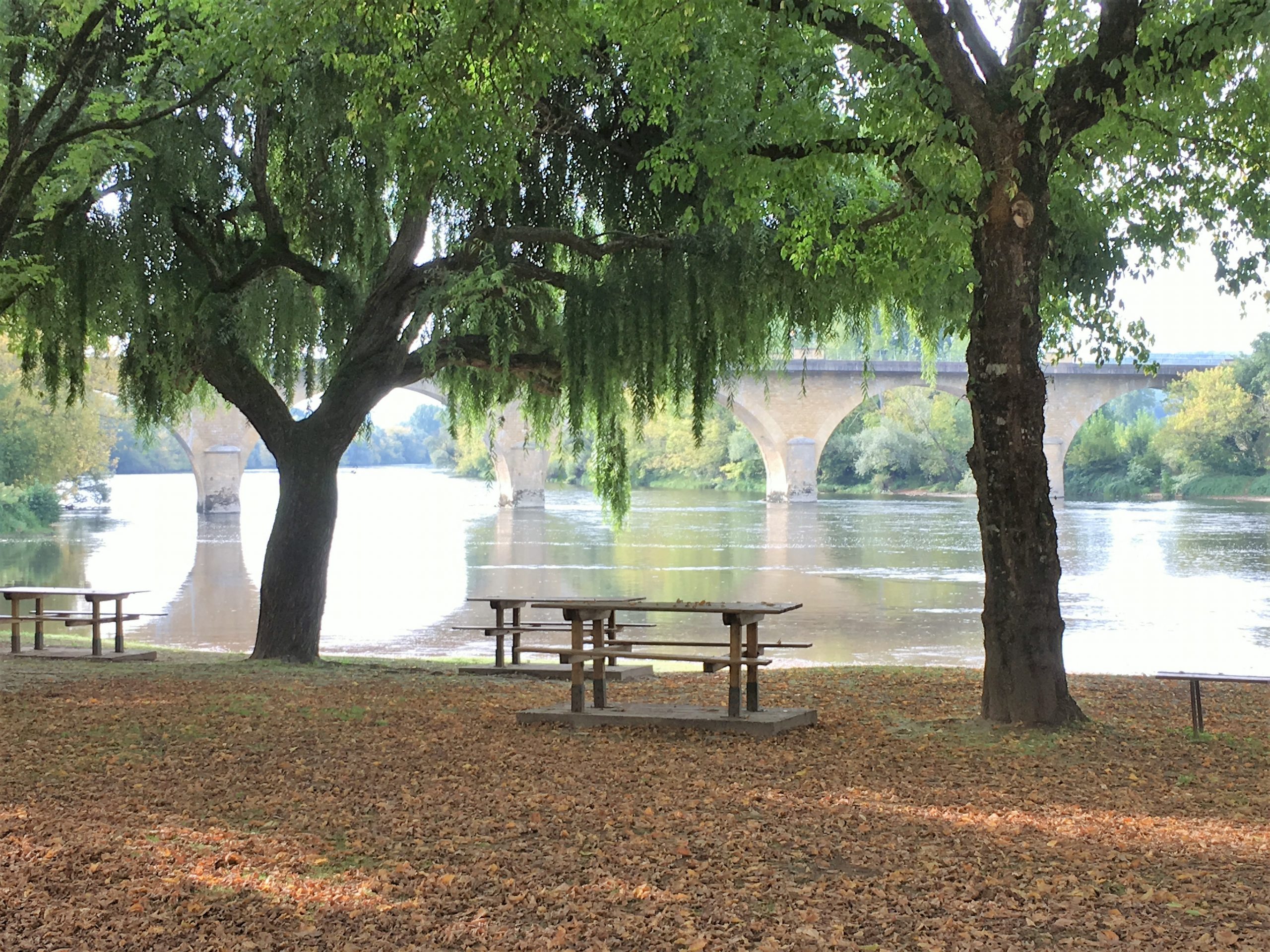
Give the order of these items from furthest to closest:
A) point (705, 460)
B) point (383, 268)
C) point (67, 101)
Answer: point (705, 460) → point (383, 268) → point (67, 101)

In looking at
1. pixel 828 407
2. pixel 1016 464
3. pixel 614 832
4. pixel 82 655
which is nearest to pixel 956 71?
pixel 1016 464

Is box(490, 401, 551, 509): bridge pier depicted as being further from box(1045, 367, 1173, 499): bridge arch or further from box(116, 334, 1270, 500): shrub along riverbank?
box(1045, 367, 1173, 499): bridge arch

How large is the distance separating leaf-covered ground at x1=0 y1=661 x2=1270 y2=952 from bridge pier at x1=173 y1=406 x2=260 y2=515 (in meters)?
38.9

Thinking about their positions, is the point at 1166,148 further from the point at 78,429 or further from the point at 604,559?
the point at 78,429

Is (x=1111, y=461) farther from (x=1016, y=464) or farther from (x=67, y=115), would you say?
(x=67, y=115)

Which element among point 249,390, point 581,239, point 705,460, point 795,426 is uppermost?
point 795,426

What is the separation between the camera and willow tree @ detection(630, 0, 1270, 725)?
618 centimetres

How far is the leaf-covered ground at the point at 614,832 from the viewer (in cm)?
346

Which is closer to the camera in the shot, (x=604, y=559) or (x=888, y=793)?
(x=888, y=793)

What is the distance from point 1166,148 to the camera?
7488 mm

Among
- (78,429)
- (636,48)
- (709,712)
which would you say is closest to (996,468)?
(709,712)

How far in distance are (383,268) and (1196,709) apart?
630 cm

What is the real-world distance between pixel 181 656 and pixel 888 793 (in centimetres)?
742

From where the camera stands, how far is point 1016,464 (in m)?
6.28
